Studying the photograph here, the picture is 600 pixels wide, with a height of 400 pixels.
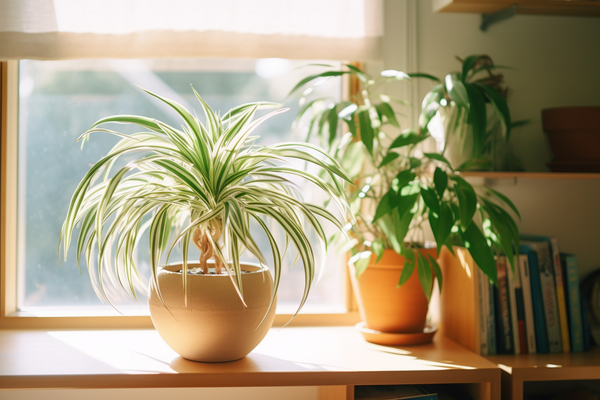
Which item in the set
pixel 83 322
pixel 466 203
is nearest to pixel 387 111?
pixel 466 203

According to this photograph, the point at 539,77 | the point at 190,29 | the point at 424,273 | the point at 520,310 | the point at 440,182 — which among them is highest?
the point at 190,29

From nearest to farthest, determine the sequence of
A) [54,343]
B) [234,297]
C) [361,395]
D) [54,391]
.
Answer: [234,297], [361,395], [54,343], [54,391]

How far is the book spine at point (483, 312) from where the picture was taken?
1.34 meters

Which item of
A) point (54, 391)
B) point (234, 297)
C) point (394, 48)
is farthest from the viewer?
point (394, 48)

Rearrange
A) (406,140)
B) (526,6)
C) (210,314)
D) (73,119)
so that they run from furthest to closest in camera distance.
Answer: (73,119) → (526,6) → (406,140) → (210,314)

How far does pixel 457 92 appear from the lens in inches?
47.5

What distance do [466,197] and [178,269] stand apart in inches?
29.7

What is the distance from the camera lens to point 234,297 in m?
1.13

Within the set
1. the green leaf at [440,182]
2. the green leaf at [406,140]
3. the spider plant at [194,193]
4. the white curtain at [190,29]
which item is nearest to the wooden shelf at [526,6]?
the white curtain at [190,29]

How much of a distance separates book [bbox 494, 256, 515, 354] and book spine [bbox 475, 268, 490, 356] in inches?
1.7

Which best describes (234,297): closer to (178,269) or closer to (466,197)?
(178,269)

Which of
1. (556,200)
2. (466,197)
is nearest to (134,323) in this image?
(466,197)

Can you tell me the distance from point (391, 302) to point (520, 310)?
374mm

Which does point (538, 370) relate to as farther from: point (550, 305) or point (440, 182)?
point (440, 182)
